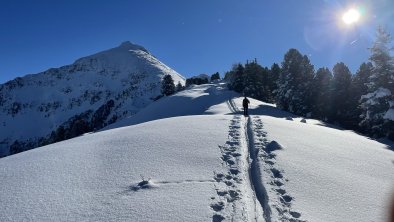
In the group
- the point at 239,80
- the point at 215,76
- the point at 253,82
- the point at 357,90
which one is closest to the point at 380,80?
the point at 357,90

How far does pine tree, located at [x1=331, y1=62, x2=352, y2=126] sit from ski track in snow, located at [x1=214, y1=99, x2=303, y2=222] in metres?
42.5

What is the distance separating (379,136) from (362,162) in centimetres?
2964

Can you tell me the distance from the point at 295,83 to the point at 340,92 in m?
7.06

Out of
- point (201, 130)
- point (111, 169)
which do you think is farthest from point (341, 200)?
point (201, 130)

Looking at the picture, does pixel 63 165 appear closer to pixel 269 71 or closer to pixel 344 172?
pixel 344 172

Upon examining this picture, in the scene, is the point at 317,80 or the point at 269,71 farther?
the point at 269,71

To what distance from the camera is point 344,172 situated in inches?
504

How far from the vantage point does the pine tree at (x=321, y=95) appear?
56397 mm

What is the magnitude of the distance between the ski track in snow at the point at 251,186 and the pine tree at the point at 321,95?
4324 cm

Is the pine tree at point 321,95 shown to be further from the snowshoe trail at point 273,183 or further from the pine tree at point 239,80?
the snowshoe trail at point 273,183

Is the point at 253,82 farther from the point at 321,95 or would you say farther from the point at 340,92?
the point at 340,92

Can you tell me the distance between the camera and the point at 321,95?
57.1 metres

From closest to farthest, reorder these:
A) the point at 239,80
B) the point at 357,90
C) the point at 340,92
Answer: the point at 357,90
the point at 340,92
the point at 239,80

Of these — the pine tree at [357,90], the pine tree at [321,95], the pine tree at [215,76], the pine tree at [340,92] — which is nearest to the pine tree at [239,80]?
the pine tree at [321,95]
